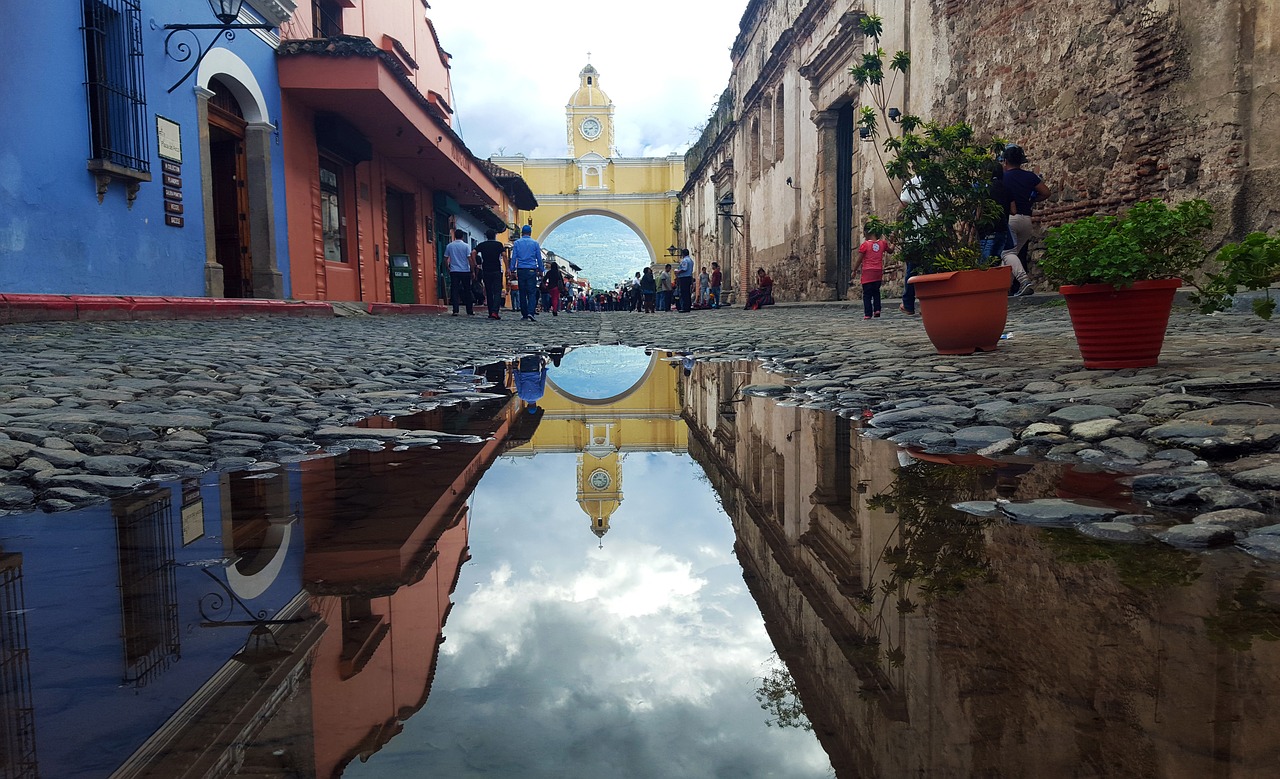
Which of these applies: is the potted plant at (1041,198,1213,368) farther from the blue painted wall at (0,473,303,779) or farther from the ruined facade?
the ruined facade

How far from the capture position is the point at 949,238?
4.83 m

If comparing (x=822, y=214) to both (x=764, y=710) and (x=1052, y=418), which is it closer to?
(x=1052, y=418)

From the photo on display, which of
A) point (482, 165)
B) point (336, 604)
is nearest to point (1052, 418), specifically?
point (336, 604)

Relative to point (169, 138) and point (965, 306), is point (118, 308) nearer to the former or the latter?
point (169, 138)

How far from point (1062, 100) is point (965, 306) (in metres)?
5.63

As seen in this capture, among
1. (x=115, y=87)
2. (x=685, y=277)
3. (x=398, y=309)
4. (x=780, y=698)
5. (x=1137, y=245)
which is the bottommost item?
(x=780, y=698)

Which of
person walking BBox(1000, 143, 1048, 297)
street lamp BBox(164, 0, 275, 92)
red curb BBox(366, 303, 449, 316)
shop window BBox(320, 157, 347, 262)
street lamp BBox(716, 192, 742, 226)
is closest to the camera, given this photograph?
person walking BBox(1000, 143, 1048, 297)

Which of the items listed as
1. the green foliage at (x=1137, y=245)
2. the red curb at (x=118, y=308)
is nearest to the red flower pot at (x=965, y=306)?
the green foliage at (x=1137, y=245)

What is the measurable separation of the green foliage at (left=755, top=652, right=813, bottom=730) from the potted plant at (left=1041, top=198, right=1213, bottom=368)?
112 inches

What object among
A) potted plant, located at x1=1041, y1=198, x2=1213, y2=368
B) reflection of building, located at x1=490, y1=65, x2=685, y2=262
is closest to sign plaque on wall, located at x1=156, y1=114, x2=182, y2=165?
potted plant, located at x1=1041, y1=198, x2=1213, y2=368

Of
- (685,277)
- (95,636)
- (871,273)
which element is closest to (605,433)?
(95,636)

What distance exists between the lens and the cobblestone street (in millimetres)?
2201

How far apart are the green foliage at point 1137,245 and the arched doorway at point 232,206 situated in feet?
34.7

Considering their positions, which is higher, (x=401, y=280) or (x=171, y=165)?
(x=171, y=165)
